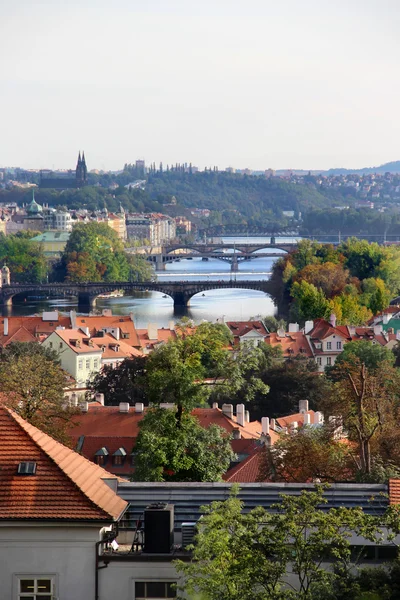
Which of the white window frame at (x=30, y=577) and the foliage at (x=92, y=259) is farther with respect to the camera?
the foliage at (x=92, y=259)

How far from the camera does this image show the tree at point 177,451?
16750 mm

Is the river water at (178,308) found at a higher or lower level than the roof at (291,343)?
lower

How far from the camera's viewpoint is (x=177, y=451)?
1697cm

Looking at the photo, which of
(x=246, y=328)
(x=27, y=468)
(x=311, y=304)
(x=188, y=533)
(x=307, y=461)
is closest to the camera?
(x=27, y=468)

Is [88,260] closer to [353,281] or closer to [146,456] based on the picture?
[353,281]

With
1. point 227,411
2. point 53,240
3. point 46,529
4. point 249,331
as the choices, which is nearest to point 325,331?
point 249,331

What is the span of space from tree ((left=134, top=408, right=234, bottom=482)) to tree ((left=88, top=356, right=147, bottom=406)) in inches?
669

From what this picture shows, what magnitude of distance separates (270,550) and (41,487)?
A: 1.59 meters

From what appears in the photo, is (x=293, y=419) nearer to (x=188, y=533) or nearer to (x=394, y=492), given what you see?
(x=394, y=492)

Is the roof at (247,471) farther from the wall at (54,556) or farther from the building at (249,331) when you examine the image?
the building at (249,331)

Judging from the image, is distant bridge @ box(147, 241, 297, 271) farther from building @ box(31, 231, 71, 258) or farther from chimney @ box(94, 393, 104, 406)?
chimney @ box(94, 393, 104, 406)

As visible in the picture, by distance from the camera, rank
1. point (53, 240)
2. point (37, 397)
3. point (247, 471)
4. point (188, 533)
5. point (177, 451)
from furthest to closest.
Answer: point (53, 240)
point (37, 397)
point (247, 471)
point (177, 451)
point (188, 533)

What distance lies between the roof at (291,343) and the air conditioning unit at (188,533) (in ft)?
121

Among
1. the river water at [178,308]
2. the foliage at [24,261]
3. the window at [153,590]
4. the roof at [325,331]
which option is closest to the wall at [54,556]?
the window at [153,590]
